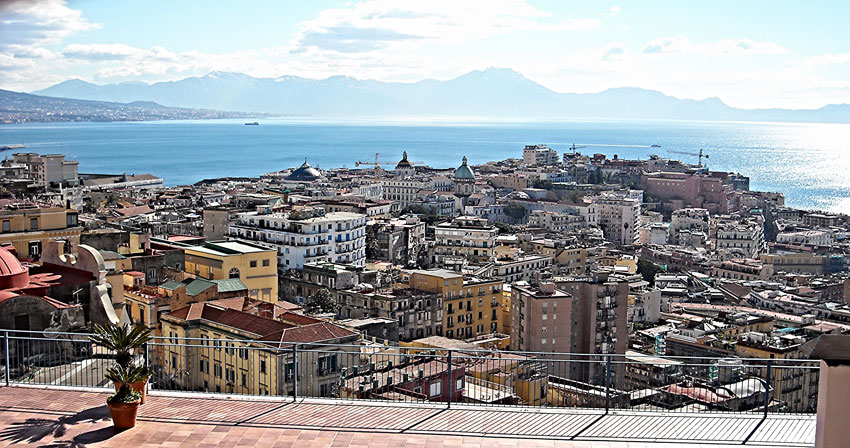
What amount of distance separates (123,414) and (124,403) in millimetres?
74

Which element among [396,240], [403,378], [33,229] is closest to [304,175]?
[396,240]

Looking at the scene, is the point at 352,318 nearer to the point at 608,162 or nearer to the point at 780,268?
the point at 780,268

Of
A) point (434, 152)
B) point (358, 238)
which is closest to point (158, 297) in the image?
point (358, 238)

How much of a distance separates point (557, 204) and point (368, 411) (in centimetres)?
5323

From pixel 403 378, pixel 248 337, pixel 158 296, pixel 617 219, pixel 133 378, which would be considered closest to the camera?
pixel 133 378

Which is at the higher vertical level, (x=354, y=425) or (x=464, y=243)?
(x=354, y=425)

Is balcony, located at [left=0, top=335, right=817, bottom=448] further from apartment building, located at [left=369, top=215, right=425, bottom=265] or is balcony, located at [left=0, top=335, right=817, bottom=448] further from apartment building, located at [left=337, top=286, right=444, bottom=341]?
apartment building, located at [left=369, top=215, right=425, bottom=265]

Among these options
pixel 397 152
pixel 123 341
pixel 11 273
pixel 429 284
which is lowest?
pixel 397 152

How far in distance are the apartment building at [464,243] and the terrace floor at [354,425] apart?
2847 centimetres

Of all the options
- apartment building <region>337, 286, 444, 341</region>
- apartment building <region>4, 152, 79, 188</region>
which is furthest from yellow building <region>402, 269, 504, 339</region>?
apartment building <region>4, 152, 79, 188</region>

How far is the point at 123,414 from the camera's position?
6.03 m

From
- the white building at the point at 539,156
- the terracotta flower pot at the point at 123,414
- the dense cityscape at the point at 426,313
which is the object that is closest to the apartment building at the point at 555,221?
the dense cityscape at the point at 426,313

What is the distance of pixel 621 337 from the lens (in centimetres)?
2488

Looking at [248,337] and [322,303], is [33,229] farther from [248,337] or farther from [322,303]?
[322,303]
